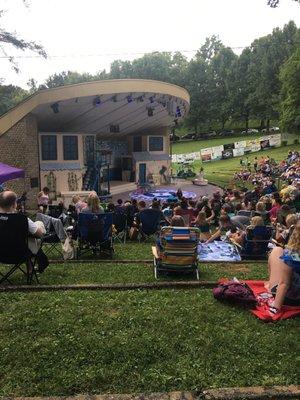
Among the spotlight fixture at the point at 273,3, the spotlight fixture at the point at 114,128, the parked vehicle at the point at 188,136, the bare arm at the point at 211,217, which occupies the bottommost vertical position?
the bare arm at the point at 211,217

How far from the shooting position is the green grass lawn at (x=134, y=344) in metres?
3.61

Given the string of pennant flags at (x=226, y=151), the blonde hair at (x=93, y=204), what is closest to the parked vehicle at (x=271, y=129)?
the string of pennant flags at (x=226, y=151)

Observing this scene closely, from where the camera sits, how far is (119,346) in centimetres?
412

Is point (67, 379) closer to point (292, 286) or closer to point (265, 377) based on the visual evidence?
point (265, 377)

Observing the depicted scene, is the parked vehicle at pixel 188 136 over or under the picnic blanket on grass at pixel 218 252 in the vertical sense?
over

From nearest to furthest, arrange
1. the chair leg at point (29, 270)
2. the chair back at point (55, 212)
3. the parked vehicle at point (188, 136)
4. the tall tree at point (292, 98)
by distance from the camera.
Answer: the chair leg at point (29, 270) < the chair back at point (55, 212) < the tall tree at point (292, 98) < the parked vehicle at point (188, 136)

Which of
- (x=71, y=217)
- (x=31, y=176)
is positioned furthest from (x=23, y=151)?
(x=71, y=217)

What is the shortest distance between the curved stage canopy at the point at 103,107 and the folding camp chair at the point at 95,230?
11.2m

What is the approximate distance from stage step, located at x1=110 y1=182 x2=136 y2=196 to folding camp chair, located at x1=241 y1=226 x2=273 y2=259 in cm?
1724

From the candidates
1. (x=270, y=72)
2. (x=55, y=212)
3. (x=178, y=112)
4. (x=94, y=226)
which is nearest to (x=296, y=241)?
(x=94, y=226)

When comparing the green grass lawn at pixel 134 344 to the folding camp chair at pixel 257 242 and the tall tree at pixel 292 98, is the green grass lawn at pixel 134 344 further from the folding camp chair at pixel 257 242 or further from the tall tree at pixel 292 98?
the tall tree at pixel 292 98

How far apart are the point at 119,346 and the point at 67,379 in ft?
2.21

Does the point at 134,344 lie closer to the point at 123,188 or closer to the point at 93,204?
the point at 93,204

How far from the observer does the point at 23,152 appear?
18.6m
